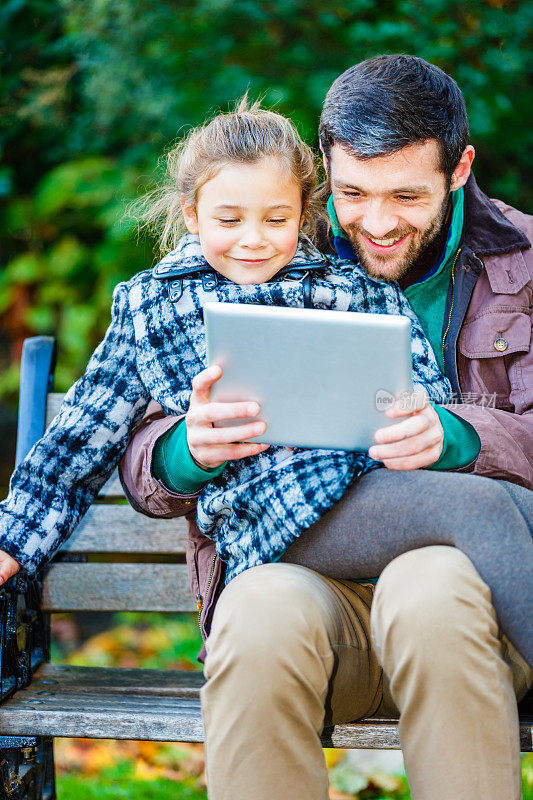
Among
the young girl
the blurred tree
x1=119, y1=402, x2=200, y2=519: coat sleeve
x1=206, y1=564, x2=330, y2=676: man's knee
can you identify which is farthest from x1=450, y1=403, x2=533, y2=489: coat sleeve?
the blurred tree

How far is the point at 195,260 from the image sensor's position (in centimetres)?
216

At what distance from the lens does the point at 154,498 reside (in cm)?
206

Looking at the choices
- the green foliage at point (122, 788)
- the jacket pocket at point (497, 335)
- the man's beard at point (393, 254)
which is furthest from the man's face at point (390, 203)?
the green foliage at point (122, 788)

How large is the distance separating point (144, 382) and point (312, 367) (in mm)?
582

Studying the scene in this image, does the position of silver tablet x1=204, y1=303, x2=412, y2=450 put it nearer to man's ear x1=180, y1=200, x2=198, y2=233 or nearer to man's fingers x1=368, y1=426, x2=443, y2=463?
man's fingers x1=368, y1=426, x2=443, y2=463

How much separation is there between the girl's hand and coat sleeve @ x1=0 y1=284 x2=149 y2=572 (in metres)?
0.37

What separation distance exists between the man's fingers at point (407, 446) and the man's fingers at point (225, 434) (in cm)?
22

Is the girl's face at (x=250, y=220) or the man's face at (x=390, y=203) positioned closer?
the girl's face at (x=250, y=220)

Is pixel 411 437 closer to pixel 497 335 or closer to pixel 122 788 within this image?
pixel 497 335

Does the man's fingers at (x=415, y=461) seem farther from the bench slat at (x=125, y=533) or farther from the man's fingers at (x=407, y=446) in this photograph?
the bench slat at (x=125, y=533)

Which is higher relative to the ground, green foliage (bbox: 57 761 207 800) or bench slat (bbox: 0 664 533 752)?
bench slat (bbox: 0 664 533 752)

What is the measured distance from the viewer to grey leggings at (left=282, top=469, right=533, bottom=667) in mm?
1608

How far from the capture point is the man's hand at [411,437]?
1736 millimetres

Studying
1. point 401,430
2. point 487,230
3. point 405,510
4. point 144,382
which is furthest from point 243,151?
point 405,510
